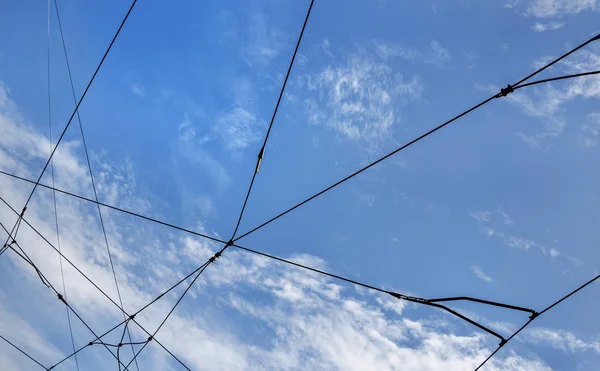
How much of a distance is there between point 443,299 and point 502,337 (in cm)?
174

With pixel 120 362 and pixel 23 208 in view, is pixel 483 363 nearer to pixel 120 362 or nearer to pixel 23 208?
pixel 120 362

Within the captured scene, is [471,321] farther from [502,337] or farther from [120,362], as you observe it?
[120,362]

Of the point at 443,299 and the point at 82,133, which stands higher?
the point at 82,133

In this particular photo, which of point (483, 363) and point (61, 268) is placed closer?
point (483, 363)

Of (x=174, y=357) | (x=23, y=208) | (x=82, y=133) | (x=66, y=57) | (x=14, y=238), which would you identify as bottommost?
(x=174, y=357)

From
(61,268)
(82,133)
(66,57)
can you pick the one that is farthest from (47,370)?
(66,57)

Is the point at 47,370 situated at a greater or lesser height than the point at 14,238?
lesser

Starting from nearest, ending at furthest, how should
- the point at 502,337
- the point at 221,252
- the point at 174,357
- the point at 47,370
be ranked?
the point at 502,337, the point at 221,252, the point at 174,357, the point at 47,370

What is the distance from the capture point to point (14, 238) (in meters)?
14.3

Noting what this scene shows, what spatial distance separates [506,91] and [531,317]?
4.92m

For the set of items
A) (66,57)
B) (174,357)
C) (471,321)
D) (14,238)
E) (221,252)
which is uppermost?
(66,57)

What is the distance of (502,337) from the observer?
852cm

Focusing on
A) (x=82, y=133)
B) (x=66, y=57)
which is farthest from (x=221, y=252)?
(x=66, y=57)

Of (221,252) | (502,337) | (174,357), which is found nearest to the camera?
(502,337)
